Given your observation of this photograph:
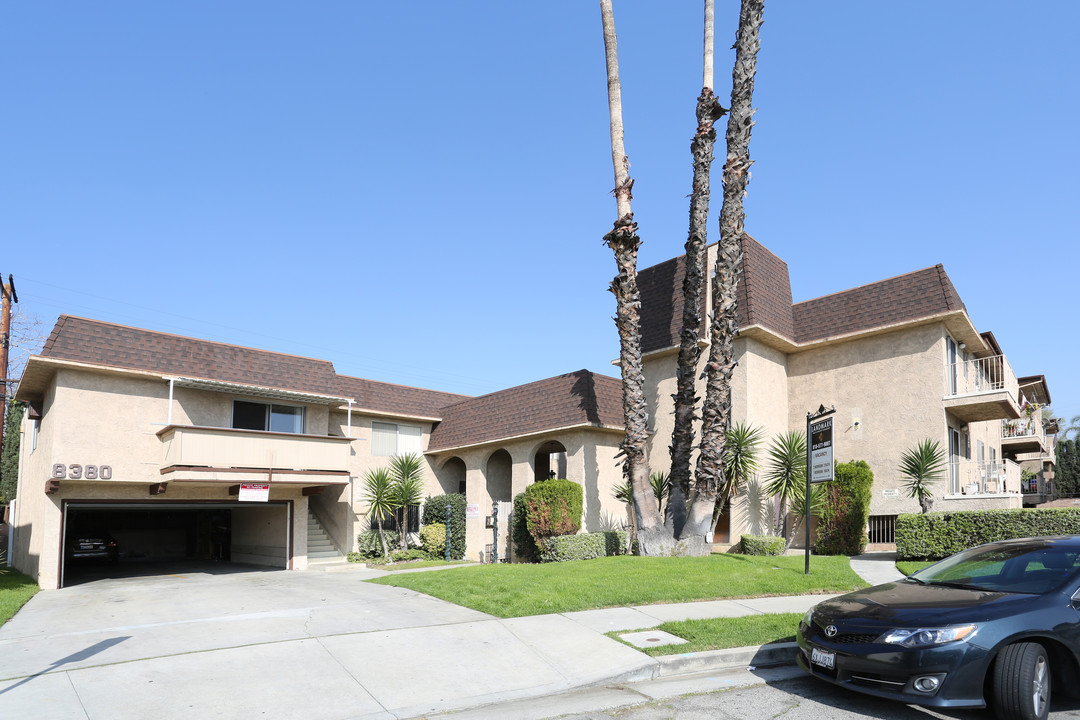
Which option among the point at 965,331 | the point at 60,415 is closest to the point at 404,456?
the point at 60,415

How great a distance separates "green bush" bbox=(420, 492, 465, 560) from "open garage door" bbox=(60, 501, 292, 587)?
5.19m

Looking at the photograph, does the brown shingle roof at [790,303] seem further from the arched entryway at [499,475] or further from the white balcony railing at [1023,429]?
the white balcony railing at [1023,429]

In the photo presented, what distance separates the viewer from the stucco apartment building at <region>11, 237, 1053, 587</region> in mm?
18219

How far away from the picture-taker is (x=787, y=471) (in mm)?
19578

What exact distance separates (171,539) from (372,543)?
1173 centimetres

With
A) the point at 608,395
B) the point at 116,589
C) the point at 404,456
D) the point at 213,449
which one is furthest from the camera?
the point at 404,456

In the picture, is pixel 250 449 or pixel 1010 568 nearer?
pixel 1010 568

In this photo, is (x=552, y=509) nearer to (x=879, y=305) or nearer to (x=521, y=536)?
(x=521, y=536)

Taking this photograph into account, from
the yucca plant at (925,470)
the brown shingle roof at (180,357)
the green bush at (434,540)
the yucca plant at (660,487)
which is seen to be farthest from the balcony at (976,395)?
the brown shingle roof at (180,357)

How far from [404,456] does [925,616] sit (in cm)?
2169

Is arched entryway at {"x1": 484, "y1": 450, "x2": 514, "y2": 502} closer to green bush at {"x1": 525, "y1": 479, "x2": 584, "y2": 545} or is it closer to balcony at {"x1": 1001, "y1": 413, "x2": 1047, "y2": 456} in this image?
green bush at {"x1": 525, "y1": 479, "x2": 584, "y2": 545}

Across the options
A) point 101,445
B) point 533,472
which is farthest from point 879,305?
point 101,445

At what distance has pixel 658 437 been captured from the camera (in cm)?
2319

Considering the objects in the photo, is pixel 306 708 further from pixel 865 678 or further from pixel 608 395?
pixel 608 395
